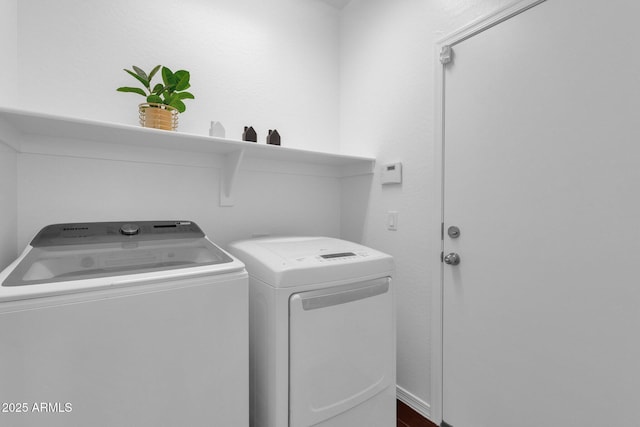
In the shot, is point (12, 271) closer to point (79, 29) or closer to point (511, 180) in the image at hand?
point (79, 29)

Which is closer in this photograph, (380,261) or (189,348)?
(189,348)

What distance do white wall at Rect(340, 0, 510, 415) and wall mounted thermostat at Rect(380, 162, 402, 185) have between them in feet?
0.12

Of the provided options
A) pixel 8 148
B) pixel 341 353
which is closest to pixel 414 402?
pixel 341 353

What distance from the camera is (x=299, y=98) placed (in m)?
2.12

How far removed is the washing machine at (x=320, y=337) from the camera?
1.14 metres

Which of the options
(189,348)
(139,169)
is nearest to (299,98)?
(139,169)

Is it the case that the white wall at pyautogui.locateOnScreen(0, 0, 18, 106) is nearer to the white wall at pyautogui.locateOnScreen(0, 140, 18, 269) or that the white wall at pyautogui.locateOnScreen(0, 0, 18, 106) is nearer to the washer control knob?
the white wall at pyautogui.locateOnScreen(0, 140, 18, 269)

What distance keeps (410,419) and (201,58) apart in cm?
240

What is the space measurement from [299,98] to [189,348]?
68.7 inches

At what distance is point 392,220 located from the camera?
6.13 feet

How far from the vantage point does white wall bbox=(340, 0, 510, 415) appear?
5.41 ft

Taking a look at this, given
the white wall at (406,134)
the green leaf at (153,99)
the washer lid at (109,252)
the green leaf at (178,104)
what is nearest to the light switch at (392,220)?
the white wall at (406,134)

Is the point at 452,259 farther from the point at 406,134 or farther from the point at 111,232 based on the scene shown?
the point at 111,232

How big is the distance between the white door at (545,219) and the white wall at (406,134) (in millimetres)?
127
